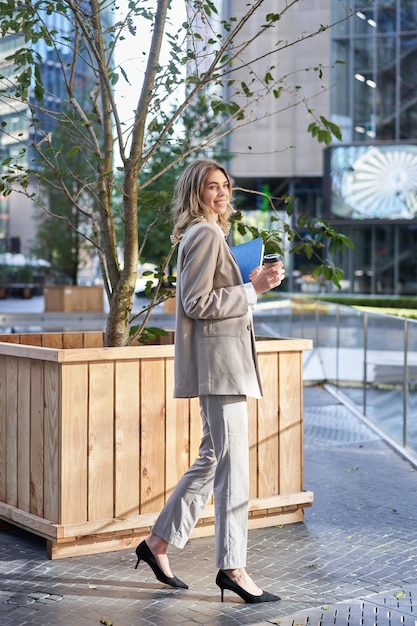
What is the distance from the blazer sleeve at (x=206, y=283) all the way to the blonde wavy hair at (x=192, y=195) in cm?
13

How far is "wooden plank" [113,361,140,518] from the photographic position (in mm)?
6090

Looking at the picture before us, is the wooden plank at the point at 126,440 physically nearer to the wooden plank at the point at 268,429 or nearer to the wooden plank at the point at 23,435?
the wooden plank at the point at 23,435

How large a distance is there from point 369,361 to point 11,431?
22.3ft

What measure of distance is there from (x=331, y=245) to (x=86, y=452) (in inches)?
78.6

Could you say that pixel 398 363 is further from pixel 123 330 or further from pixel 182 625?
pixel 182 625

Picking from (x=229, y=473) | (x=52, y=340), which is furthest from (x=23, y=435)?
(x=229, y=473)

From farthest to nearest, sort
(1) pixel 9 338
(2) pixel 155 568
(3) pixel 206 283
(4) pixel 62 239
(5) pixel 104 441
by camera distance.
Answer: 1. (4) pixel 62 239
2. (1) pixel 9 338
3. (5) pixel 104 441
4. (2) pixel 155 568
5. (3) pixel 206 283

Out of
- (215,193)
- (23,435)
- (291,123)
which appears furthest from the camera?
(291,123)

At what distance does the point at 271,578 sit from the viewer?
5594 millimetres

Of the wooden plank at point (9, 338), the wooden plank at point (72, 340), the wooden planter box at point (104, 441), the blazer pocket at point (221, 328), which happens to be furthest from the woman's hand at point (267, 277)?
the wooden plank at point (72, 340)

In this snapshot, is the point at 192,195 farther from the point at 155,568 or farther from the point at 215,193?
the point at 155,568

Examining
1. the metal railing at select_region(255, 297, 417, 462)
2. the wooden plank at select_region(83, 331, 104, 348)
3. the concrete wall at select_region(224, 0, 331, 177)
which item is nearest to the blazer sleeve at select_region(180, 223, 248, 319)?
the wooden plank at select_region(83, 331, 104, 348)

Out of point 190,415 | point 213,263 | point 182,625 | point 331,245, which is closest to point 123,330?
point 190,415

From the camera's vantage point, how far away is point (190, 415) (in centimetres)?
641
